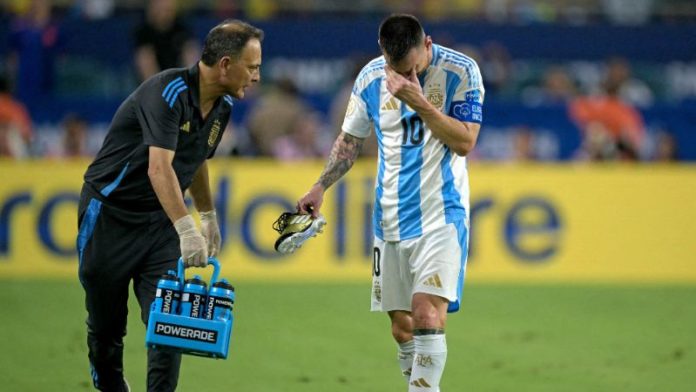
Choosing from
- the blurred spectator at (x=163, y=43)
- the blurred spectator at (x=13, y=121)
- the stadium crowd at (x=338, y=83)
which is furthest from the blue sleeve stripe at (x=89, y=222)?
the blurred spectator at (x=13, y=121)

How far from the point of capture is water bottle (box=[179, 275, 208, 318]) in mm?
6559

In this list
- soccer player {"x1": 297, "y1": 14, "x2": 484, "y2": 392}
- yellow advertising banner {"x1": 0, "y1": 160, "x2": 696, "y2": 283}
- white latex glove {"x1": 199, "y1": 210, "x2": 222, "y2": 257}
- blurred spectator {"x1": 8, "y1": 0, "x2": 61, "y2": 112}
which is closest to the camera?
soccer player {"x1": 297, "y1": 14, "x2": 484, "y2": 392}

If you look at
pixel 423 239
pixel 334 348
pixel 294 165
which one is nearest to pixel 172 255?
pixel 423 239

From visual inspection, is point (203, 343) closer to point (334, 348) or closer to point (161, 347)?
point (161, 347)

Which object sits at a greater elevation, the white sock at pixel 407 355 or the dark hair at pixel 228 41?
the dark hair at pixel 228 41

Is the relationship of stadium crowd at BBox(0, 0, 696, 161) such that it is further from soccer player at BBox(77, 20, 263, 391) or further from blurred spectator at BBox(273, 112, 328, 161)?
soccer player at BBox(77, 20, 263, 391)

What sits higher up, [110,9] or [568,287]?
[110,9]

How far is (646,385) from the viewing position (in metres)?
8.67

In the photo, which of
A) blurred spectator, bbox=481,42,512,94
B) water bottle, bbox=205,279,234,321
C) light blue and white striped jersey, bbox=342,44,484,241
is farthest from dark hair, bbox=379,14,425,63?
blurred spectator, bbox=481,42,512,94

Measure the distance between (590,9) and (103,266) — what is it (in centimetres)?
1503

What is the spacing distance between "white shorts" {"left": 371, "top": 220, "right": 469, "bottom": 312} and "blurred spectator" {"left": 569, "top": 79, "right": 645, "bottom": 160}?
9.11 meters

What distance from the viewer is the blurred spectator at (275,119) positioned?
53.1 feet

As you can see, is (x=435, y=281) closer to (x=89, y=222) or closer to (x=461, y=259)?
(x=461, y=259)

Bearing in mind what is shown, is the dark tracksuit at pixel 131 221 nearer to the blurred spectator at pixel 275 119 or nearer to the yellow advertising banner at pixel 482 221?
the yellow advertising banner at pixel 482 221
